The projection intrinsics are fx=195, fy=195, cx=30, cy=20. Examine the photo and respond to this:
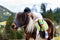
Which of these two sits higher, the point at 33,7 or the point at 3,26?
the point at 33,7

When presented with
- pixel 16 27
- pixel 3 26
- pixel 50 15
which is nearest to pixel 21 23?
pixel 16 27

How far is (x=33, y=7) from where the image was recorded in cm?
201

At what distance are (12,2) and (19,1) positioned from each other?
7 cm

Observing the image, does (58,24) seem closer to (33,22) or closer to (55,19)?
(55,19)

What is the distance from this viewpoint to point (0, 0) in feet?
6.53

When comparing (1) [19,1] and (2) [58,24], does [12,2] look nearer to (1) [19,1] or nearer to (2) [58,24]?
(1) [19,1]

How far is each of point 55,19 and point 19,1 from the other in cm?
42

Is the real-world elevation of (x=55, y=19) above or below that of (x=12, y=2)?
below

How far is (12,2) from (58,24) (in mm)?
529

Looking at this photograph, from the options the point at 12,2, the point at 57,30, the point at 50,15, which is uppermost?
the point at 12,2

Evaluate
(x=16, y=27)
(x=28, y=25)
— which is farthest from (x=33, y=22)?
(x=16, y=27)

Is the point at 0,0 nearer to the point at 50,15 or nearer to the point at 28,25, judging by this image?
the point at 28,25

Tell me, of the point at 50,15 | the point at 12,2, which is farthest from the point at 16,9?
the point at 50,15

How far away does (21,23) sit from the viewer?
6.46ft
